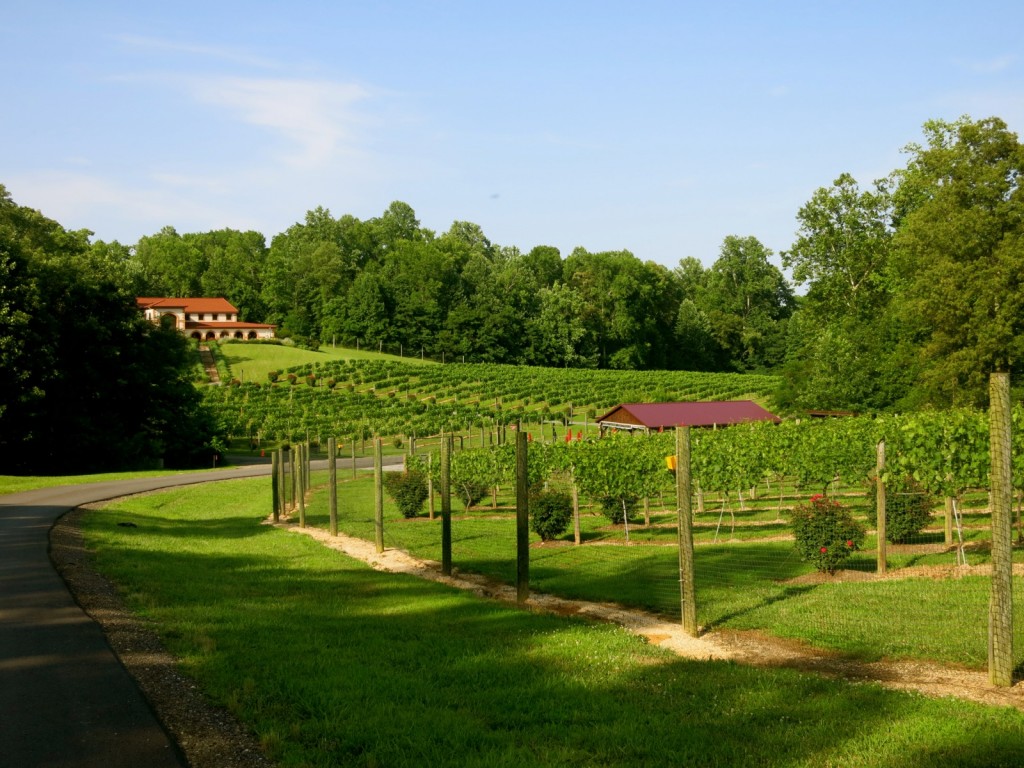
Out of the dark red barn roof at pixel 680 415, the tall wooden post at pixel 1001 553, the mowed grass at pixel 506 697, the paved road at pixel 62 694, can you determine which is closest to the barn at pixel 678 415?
the dark red barn roof at pixel 680 415

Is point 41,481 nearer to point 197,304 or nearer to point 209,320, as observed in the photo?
point 209,320

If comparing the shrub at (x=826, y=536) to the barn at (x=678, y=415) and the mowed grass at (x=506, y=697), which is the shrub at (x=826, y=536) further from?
the barn at (x=678, y=415)

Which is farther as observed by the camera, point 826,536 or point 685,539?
point 826,536

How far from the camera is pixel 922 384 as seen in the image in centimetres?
4378

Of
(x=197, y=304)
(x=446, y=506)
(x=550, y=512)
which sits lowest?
(x=550, y=512)

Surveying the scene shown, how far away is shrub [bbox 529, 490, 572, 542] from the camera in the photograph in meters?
20.5

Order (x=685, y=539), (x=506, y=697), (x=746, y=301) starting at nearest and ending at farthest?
1. (x=506, y=697)
2. (x=685, y=539)
3. (x=746, y=301)

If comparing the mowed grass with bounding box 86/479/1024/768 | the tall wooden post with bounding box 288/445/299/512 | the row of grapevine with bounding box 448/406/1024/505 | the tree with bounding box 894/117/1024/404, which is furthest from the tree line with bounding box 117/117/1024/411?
the mowed grass with bounding box 86/479/1024/768

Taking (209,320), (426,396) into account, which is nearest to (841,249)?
(426,396)

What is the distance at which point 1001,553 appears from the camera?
735 cm

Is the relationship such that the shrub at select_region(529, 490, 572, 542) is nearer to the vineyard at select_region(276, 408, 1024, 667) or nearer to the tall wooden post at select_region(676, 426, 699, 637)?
the vineyard at select_region(276, 408, 1024, 667)

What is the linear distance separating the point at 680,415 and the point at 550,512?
3279 cm

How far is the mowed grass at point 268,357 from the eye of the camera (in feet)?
325

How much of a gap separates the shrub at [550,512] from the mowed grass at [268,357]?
7631cm
